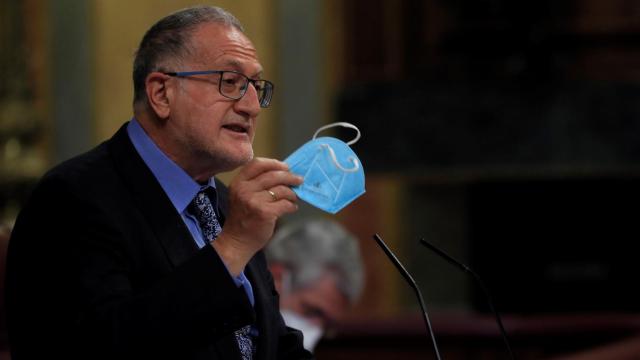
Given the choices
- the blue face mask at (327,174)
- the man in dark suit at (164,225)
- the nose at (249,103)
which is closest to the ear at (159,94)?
the man in dark suit at (164,225)

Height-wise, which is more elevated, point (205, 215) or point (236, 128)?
point (236, 128)

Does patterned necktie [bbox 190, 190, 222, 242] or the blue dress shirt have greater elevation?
the blue dress shirt

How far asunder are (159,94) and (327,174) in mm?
279

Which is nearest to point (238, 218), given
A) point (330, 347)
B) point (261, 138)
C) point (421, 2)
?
point (330, 347)

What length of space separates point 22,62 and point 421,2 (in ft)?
6.95

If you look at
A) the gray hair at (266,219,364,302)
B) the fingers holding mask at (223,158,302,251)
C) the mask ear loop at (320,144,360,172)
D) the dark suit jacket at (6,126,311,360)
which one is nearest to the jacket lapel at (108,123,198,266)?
the dark suit jacket at (6,126,311,360)

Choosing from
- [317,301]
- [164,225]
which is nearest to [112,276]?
[164,225]

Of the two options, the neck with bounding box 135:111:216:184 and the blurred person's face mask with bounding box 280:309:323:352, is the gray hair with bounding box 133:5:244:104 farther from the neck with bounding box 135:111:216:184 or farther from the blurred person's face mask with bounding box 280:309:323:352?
the blurred person's face mask with bounding box 280:309:323:352

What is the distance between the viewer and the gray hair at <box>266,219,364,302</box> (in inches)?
112

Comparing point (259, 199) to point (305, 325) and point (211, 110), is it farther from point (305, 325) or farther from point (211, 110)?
point (305, 325)

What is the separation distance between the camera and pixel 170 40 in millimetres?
1713

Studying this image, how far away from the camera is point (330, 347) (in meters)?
3.19

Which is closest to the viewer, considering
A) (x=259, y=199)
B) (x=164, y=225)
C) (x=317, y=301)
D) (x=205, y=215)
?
(x=259, y=199)

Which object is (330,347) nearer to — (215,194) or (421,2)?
(215,194)
